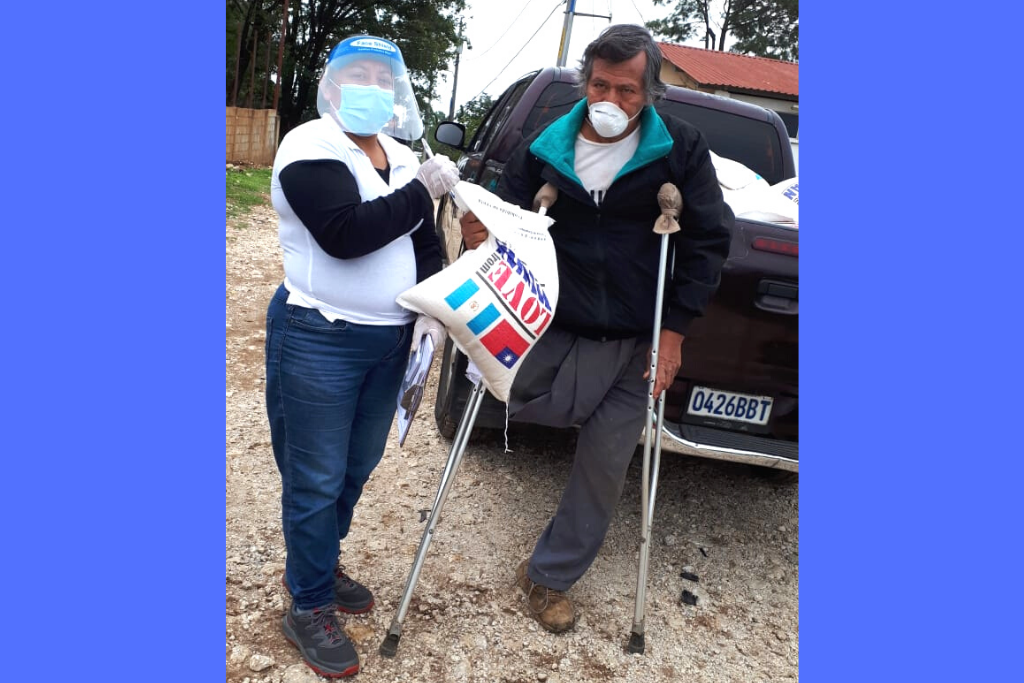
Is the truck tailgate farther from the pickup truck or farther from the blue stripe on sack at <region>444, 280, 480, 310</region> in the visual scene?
the blue stripe on sack at <region>444, 280, 480, 310</region>

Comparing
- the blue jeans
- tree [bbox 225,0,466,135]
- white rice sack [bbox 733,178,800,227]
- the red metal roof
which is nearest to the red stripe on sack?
the blue jeans

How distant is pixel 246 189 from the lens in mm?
9023

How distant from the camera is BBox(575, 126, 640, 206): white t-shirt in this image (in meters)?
2.51

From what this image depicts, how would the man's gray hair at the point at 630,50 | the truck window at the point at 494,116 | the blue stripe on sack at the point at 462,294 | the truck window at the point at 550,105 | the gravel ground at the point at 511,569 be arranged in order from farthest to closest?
the truck window at the point at 494,116, the truck window at the point at 550,105, the gravel ground at the point at 511,569, the man's gray hair at the point at 630,50, the blue stripe on sack at the point at 462,294

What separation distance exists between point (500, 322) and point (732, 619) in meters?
1.84

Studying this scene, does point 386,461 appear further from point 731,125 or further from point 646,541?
point 731,125

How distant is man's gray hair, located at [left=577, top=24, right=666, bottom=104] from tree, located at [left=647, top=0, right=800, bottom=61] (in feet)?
101

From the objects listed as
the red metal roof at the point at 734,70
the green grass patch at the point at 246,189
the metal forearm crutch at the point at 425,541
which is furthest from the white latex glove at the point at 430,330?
the red metal roof at the point at 734,70

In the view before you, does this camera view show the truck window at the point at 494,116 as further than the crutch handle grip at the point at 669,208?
Yes

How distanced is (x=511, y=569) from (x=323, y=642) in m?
1.01

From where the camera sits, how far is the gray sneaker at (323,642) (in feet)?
7.87

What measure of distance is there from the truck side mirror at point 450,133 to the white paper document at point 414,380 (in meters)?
2.66

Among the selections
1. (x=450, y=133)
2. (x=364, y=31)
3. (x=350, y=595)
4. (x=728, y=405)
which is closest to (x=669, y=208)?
(x=728, y=405)

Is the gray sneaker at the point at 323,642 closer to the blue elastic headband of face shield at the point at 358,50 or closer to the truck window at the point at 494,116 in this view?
the blue elastic headband of face shield at the point at 358,50
